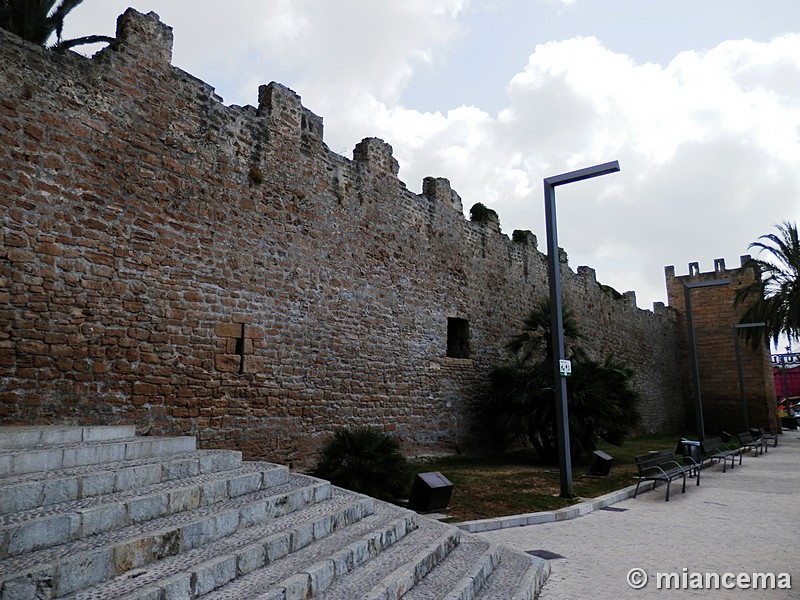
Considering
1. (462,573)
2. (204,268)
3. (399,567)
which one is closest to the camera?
(399,567)

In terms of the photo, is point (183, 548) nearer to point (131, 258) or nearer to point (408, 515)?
point (408, 515)

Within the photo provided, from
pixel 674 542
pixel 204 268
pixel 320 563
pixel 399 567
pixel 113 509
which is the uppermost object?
pixel 204 268

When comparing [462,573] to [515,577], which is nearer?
[462,573]

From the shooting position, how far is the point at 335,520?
13.7 feet

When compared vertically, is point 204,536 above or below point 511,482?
above

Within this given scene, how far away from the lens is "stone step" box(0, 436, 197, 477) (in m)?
3.61

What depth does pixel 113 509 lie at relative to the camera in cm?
310

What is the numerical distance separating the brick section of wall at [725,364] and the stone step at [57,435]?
88.1 feet

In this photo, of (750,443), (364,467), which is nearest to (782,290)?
(750,443)

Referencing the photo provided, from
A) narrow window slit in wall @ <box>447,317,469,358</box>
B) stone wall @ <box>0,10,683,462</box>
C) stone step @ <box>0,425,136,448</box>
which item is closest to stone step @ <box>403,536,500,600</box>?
stone step @ <box>0,425,136,448</box>

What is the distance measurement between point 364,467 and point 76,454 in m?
3.45

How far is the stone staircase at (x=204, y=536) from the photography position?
260 cm

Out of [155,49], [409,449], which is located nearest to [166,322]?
[155,49]

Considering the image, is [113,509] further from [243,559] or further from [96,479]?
[243,559]
